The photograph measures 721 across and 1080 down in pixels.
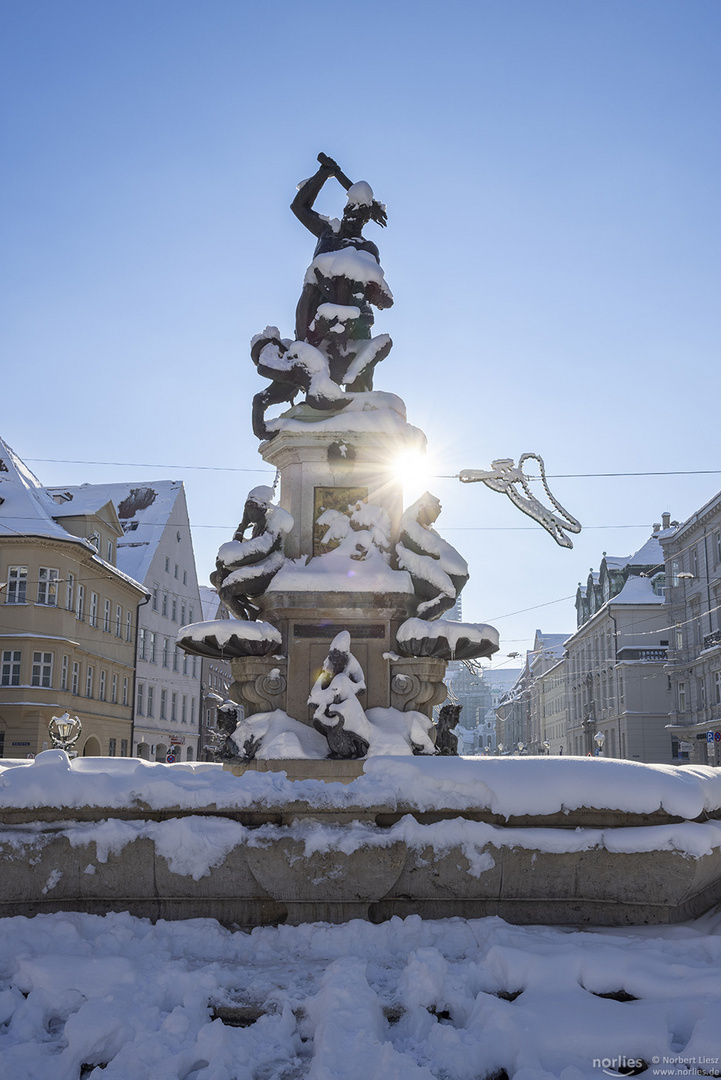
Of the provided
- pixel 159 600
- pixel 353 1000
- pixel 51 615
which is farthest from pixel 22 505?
pixel 353 1000

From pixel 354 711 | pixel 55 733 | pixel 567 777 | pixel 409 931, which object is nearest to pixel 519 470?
pixel 354 711

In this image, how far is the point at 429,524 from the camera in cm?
859

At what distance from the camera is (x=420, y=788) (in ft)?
15.0

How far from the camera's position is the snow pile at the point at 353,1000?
9.91ft

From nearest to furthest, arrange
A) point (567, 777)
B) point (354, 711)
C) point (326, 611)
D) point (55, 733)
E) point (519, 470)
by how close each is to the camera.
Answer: point (567, 777) < point (354, 711) < point (326, 611) < point (519, 470) < point (55, 733)

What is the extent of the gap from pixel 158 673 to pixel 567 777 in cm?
4512

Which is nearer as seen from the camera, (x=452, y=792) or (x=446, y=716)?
(x=452, y=792)

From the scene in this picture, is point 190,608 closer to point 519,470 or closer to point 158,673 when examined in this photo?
point 158,673

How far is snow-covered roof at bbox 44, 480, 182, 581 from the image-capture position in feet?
150

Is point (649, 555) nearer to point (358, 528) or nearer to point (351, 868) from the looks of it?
point (358, 528)

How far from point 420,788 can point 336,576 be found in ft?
11.7

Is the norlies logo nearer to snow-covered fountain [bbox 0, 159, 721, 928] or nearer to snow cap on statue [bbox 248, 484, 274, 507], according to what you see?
snow-covered fountain [bbox 0, 159, 721, 928]

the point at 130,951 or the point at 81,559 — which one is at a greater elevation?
the point at 81,559

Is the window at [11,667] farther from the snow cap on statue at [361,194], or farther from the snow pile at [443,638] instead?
the snow pile at [443,638]
